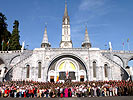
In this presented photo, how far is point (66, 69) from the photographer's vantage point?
108 feet

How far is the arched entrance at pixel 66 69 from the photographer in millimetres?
32375

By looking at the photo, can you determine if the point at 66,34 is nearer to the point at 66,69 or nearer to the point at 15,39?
the point at 15,39

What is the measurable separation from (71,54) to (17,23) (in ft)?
105

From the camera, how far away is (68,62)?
3350cm

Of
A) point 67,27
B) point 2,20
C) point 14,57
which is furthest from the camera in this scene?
point 67,27

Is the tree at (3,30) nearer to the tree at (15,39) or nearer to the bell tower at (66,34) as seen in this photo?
the tree at (15,39)

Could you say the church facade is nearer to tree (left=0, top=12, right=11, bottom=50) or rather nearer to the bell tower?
tree (left=0, top=12, right=11, bottom=50)

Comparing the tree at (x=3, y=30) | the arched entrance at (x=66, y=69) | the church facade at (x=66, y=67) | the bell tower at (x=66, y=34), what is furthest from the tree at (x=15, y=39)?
the arched entrance at (x=66, y=69)

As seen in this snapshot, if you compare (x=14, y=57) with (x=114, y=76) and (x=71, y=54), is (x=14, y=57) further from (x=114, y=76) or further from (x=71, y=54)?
(x=114, y=76)

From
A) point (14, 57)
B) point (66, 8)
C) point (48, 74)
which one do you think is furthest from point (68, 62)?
point (66, 8)

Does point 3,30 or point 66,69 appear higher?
point 3,30

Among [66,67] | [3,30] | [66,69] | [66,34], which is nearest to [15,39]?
[3,30]

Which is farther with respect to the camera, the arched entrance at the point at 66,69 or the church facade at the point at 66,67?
the arched entrance at the point at 66,69

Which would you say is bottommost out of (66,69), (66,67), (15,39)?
(66,69)
